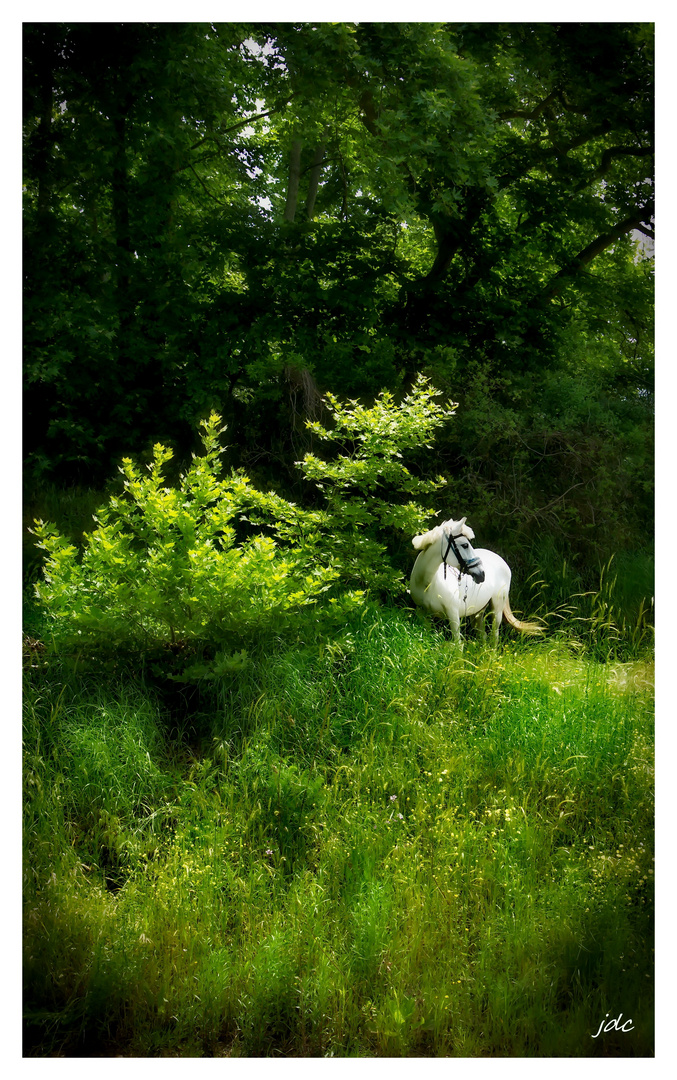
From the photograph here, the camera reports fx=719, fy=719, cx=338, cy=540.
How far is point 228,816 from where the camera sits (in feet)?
10.8

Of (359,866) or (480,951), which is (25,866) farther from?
(480,951)

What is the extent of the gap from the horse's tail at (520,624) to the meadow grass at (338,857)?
1.76 ft

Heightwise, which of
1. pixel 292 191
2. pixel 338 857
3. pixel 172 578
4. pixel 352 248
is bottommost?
pixel 338 857

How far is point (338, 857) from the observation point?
311 cm

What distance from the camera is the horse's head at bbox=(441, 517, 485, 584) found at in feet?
14.1

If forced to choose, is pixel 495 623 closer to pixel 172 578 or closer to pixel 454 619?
pixel 454 619

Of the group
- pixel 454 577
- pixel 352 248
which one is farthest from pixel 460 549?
pixel 352 248

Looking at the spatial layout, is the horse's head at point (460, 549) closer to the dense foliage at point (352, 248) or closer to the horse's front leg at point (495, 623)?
the horse's front leg at point (495, 623)

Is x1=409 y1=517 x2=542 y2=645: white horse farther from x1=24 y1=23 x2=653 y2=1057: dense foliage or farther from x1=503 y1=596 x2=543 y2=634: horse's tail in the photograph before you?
x1=24 y1=23 x2=653 y2=1057: dense foliage

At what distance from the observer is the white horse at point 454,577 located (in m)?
4.32

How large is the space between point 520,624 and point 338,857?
2147 millimetres

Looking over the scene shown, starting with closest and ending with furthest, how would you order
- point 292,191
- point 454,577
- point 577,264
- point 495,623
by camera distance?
point 454,577, point 495,623, point 292,191, point 577,264

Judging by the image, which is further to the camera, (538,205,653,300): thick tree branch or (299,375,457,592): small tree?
(538,205,653,300): thick tree branch

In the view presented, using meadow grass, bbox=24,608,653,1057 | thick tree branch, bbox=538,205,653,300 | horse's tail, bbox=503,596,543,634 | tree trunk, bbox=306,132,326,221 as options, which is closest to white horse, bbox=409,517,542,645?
horse's tail, bbox=503,596,543,634
